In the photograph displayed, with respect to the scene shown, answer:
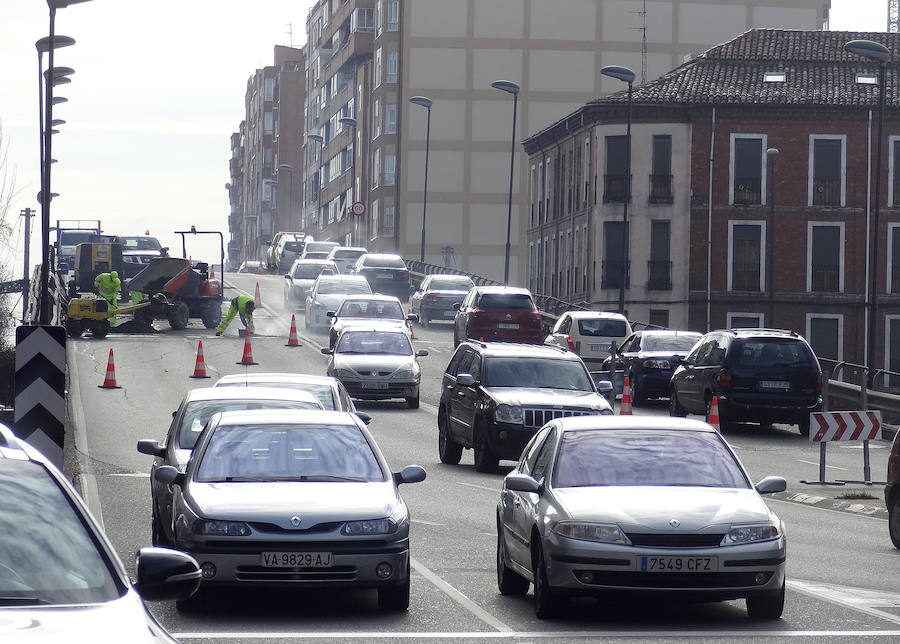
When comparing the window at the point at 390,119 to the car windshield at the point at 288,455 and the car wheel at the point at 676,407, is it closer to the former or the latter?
the car wheel at the point at 676,407

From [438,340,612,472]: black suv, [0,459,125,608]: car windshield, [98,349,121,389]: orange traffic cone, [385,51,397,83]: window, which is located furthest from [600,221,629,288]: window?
[0,459,125,608]: car windshield

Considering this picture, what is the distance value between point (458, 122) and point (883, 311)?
41.3m

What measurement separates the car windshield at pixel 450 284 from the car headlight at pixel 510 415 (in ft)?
122

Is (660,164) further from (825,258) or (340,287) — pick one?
(340,287)

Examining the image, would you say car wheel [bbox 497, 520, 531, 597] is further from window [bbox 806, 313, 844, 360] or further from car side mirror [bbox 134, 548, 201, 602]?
window [bbox 806, 313, 844, 360]

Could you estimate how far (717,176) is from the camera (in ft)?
223

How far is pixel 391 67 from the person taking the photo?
352ft

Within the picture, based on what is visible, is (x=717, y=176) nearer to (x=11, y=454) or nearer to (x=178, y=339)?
(x=178, y=339)

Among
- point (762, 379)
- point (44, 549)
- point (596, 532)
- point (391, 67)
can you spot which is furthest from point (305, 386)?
point (391, 67)

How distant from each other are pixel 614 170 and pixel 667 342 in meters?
33.2

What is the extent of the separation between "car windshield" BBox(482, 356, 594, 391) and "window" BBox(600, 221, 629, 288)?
147ft

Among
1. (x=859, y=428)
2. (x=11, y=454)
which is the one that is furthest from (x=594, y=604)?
(x=859, y=428)

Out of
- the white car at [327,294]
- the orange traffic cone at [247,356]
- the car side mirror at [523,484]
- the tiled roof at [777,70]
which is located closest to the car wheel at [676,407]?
the orange traffic cone at [247,356]

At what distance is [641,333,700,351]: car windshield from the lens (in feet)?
121
